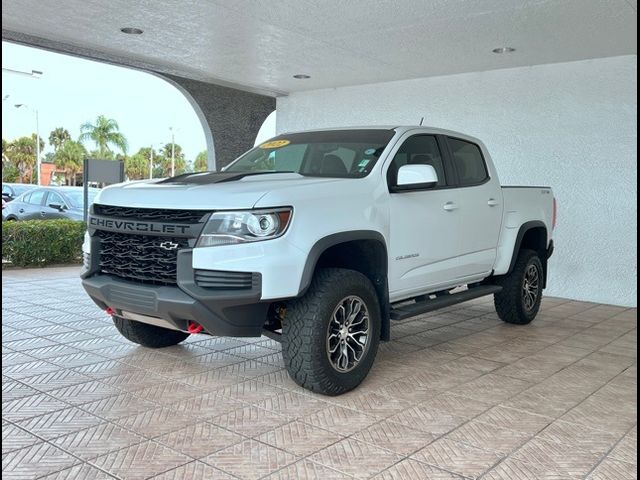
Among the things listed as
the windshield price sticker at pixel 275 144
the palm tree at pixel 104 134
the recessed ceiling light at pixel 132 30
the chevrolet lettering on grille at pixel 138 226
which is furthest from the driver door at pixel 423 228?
the palm tree at pixel 104 134

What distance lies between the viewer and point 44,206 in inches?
601

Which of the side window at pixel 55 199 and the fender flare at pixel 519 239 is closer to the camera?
the fender flare at pixel 519 239

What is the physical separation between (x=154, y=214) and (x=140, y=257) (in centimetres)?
29

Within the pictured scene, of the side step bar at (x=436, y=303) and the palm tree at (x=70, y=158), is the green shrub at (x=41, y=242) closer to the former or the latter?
the side step bar at (x=436, y=303)

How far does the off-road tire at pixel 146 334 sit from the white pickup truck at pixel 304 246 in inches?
0.5

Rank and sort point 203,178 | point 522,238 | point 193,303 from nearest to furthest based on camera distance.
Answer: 1. point 193,303
2. point 203,178
3. point 522,238

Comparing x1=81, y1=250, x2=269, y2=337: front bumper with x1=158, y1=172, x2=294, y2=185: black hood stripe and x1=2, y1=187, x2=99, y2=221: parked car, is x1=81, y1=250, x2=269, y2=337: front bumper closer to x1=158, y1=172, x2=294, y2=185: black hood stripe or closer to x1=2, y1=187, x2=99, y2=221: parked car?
x1=158, y1=172, x2=294, y2=185: black hood stripe

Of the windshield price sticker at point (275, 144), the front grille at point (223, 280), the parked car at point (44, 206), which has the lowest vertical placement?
the parked car at point (44, 206)

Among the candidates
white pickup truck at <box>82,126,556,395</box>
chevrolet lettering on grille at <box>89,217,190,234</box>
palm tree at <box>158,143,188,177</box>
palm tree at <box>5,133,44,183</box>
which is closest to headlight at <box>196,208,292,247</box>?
white pickup truck at <box>82,126,556,395</box>

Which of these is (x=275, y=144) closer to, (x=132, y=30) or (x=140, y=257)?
(x=140, y=257)

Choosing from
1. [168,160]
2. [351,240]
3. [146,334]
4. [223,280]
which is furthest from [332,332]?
[168,160]

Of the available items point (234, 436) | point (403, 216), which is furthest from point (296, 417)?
point (403, 216)

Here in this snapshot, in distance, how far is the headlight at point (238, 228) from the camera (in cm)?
368

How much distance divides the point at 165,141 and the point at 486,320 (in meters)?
50.4
